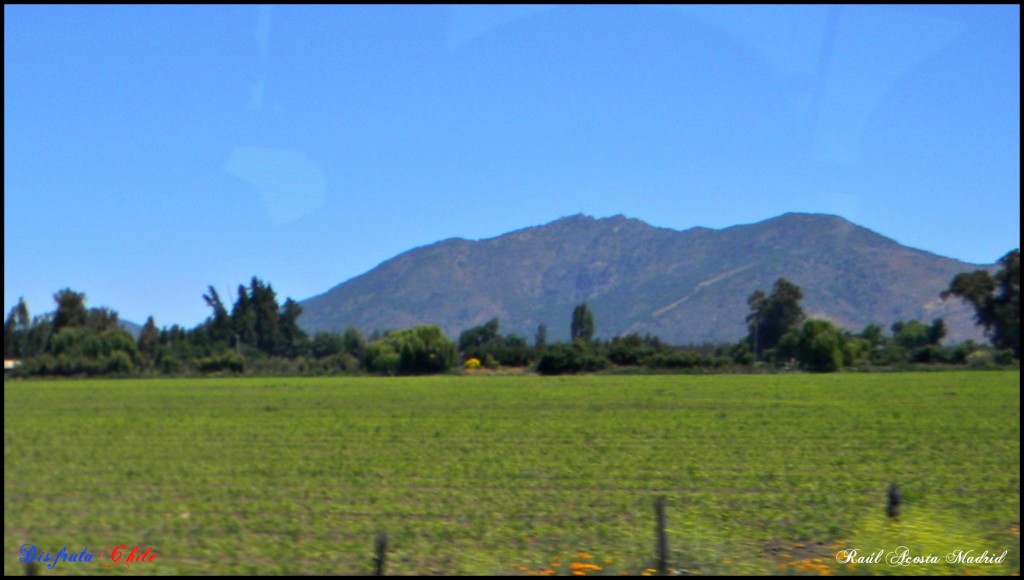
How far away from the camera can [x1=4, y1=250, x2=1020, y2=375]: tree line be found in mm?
58406

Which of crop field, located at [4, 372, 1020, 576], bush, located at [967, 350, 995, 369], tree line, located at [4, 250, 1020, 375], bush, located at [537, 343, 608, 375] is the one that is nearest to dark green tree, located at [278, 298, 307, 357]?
tree line, located at [4, 250, 1020, 375]

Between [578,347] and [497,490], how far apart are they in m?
73.2

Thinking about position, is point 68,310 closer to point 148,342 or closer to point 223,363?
point 148,342

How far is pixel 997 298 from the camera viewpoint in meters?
81.5

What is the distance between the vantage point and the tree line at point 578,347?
58.4 m

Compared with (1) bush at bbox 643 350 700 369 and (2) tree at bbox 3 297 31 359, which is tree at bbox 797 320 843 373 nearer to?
(1) bush at bbox 643 350 700 369

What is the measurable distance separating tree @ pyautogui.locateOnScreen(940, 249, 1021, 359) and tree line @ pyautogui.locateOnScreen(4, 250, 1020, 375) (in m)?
0.11

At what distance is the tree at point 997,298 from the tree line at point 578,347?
4.3 inches

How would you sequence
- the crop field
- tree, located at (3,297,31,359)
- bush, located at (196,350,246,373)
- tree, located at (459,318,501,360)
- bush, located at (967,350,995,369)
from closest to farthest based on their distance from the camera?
the crop field, tree, located at (3,297,31,359), bush, located at (196,350,246,373), bush, located at (967,350,995,369), tree, located at (459,318,501,360)

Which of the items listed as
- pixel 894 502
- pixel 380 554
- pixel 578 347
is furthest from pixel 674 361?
pixel 380 554

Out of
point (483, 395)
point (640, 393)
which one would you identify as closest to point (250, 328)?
point (483, 395)

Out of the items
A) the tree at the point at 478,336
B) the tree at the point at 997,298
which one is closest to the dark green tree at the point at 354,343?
the tree at the point at 478,336

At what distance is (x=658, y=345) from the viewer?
91938mm

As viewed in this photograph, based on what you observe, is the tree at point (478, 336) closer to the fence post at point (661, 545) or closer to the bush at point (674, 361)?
the bush at point (674, 361)
